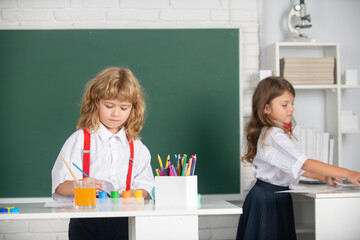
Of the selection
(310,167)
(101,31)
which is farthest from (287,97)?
(101,31)

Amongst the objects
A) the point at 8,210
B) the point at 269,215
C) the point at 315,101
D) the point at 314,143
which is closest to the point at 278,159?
the point at 269,215

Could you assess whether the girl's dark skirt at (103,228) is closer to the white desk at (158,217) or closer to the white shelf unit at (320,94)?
the white desk at (158,217)

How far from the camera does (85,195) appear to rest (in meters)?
1.61

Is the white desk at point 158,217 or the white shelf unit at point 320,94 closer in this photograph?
the white desk at point 158,217

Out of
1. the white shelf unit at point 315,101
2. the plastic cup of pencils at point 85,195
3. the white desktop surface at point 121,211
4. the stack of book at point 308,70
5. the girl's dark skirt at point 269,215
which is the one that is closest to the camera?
the white desktop surface at point 121,211

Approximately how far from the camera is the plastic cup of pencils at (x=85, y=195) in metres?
1.61

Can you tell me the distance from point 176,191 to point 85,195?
1.02ft

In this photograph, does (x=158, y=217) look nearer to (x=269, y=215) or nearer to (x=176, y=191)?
(x=176, y=191)

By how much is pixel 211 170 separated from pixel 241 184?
0.23 metres

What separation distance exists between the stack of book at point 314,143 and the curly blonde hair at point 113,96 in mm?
1489

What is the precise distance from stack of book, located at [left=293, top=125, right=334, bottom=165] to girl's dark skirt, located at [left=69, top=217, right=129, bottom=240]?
171 cm

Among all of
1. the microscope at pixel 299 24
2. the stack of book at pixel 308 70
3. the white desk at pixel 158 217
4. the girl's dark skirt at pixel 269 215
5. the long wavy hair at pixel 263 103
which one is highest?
the microscope at pixel 299 24

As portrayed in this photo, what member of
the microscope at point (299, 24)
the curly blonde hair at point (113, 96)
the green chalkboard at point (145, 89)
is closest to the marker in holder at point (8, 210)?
the curly blonde hair at point (113, 96)

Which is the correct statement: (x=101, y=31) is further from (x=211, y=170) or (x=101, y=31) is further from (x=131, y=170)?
(x=131, y=170)
